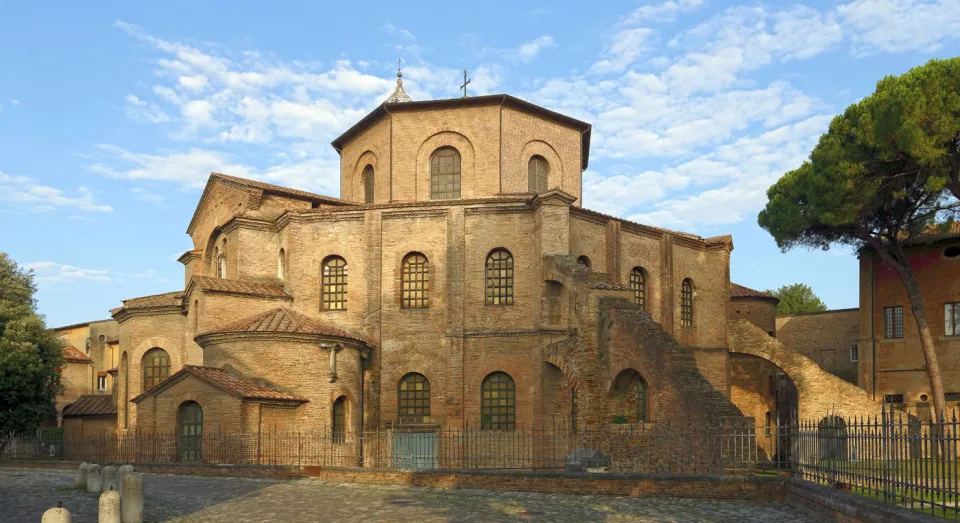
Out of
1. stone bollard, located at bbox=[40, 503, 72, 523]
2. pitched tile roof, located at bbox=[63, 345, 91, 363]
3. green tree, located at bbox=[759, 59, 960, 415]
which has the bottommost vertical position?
stone bollard, located at bbox=[40, 503, 72, 523]

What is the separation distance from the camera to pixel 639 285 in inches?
1083

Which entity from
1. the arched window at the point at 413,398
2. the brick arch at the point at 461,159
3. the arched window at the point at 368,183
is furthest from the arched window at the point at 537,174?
the arched window at the point at 413,398

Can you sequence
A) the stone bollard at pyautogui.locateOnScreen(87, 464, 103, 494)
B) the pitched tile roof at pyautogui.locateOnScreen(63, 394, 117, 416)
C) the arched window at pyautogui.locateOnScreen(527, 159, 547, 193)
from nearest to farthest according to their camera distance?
the stone bollard at pyautogui.locateOnScreen(87, 464, 103, 494) → the arched window at pyautogui.locateOnScreen(527, 159, 547, 193) → the pitched tile roof at pyautogui.locateOnScreen(63, 394, 117, 416)

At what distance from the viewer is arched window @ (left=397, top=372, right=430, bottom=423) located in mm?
24922

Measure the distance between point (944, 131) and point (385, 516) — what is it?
18.6 m

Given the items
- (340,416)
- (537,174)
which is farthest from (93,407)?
(537,174)

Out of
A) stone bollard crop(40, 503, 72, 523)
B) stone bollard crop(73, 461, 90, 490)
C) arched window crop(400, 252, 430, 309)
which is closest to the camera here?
stone bollard crop(40, 503, 72, 523)

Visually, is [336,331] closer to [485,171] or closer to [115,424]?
[485,171]

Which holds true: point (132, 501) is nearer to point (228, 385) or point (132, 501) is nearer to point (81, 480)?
point (81, 480)

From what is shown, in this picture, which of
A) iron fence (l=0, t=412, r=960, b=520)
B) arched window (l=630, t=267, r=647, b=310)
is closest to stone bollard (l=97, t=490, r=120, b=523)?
iron fence (l=0, t=412, r=960, b=520)

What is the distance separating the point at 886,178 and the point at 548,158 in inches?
404

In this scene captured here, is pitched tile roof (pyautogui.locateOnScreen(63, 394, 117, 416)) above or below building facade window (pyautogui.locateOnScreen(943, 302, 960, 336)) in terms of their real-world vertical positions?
below

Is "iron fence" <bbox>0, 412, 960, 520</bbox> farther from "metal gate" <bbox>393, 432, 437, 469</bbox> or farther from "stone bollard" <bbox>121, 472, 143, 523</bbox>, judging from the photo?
"stone bollard" <bbox>121, 472, 143, 523</bbox>

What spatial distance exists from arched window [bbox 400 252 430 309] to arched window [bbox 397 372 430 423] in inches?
82.7
